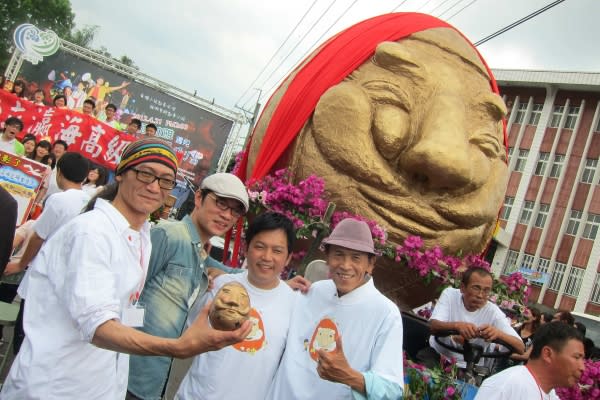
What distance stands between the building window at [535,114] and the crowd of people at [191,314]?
2559cm

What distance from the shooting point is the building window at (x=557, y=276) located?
78.9 ft

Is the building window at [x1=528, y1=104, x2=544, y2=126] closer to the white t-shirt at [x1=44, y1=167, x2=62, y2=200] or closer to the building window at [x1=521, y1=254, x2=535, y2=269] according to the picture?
the building window at [x1=521, y1=254, x2=535, y2=269]

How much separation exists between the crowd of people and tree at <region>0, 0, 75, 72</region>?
25852mm

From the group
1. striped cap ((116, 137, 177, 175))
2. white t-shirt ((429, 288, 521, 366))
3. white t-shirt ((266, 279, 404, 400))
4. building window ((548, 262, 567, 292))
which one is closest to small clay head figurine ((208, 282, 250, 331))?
striped cap ((116, 137, 177, 175))

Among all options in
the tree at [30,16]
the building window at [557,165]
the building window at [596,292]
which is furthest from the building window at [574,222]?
the tree at [30,16]

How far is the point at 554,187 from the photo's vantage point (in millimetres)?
24875

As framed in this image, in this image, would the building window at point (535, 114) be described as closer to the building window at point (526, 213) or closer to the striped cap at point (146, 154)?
the building window at point (526, 213)

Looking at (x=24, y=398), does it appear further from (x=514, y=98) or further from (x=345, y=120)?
(x=514, y=98)

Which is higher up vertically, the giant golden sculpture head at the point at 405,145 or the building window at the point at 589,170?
the building window at the point at 589,170

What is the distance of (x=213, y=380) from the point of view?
207 cm

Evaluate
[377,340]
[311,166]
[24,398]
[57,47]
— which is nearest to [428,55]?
[311,166]

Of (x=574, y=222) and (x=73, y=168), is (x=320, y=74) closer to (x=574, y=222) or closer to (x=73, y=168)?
(x=73, y=168)

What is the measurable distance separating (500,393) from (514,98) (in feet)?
85.7

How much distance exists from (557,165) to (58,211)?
26.0m
